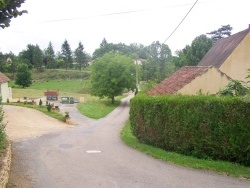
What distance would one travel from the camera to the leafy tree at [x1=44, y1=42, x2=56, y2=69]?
117 meters

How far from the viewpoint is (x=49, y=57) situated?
122 m

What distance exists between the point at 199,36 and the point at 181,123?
4604 cm

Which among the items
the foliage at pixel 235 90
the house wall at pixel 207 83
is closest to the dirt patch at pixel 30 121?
the house wall at pixel 207 83

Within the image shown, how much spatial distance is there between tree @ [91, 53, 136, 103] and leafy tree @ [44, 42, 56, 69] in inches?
2517

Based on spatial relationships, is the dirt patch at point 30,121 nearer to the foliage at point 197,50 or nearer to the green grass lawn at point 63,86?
the foliage at point 197,50

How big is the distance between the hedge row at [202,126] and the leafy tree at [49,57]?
106 metres

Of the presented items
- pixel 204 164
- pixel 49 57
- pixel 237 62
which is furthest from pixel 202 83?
pixel 49 57

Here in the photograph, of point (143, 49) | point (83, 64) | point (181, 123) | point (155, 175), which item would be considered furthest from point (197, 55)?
point (143, 49)

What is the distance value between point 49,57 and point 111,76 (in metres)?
73.5

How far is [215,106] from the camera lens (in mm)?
11289

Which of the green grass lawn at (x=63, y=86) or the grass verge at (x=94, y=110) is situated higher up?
the green grass lawn at (x=63, y=86)

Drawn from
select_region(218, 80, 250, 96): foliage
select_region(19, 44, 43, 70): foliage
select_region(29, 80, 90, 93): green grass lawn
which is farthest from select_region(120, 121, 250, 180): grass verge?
select_region(19, 44, 43, 70): foliage

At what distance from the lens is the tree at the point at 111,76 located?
53.7 meters

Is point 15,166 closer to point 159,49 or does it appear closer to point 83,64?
point 159,49
